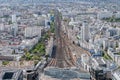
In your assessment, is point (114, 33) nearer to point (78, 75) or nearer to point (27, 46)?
point (27, 46)

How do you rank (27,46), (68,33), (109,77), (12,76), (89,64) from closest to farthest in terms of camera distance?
(12,76), (109,77), (89,64), (27,46), (68,33)

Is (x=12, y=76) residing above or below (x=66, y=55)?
above

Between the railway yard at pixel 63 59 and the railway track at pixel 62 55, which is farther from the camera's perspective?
the railway track at pixel 62 55

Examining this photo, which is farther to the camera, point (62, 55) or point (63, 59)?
point (62, 55)

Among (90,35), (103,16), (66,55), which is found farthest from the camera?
(103,16)

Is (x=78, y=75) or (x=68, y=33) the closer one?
(x=78, y=75)

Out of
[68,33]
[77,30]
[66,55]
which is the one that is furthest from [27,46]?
[77,30]

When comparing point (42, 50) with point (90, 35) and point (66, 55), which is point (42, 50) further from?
point (90, 35)

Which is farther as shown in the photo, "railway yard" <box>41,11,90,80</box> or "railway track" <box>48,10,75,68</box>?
"railway track" <box>48,10,75,68</box>

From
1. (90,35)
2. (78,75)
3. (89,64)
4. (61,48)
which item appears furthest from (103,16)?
(78,75)
